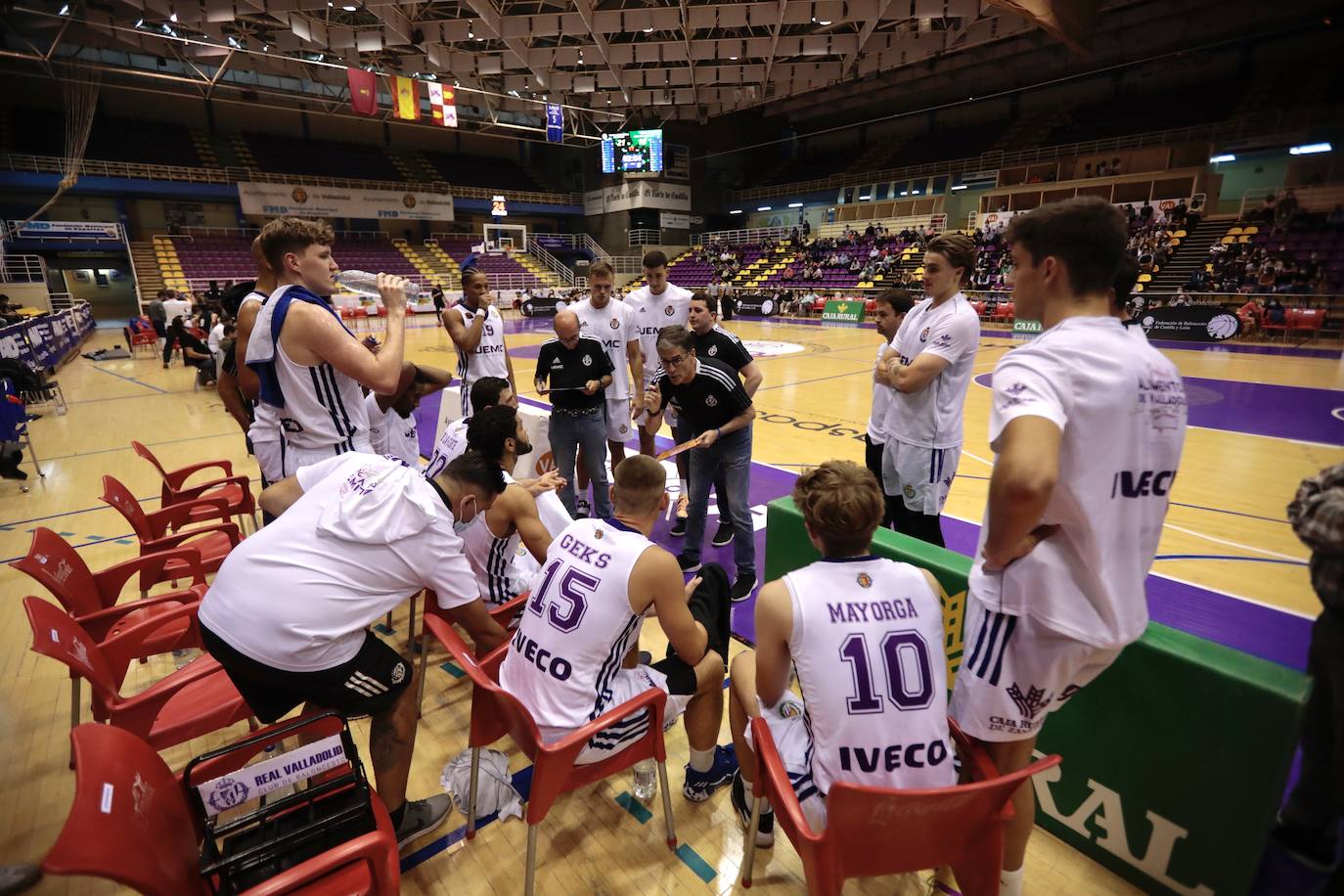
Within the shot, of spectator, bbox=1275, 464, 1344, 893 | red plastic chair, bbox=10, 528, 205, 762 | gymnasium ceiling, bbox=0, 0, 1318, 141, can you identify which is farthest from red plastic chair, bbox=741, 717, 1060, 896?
gymnasium ceiling, bbox=0, 0, 1318, 141

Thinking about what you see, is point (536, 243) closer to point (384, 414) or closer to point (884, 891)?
point (384, 414)

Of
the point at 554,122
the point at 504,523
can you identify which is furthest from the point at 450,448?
the point at 554,122

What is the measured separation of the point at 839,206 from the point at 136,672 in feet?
120

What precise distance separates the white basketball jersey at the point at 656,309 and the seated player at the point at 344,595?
372 cm

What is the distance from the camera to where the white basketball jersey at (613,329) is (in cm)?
567

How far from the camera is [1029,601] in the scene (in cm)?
171

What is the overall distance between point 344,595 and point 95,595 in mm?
1909

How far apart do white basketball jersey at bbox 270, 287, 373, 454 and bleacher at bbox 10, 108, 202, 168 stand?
3432 centimetres

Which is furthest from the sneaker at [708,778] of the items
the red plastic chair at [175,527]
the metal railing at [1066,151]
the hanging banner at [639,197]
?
the hanging banner at [639,197]

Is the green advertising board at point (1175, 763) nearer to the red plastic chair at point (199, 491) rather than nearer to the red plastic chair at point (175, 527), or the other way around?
→ the red plastic chair at point (175, 527)

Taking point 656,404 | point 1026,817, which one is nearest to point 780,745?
point 1026,817

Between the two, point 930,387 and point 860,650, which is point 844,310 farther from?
point 860,650

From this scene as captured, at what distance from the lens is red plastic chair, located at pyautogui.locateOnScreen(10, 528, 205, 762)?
2.60m

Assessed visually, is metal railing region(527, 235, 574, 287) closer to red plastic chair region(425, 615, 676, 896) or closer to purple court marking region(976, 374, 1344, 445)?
purple court marking region(976, 374, 1344, 445)
